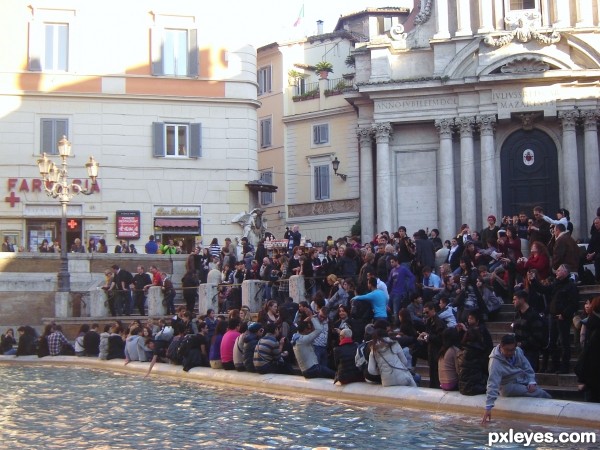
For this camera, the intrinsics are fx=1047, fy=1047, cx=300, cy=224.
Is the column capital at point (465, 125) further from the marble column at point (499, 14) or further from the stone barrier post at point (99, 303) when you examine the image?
the stone barrier post at point (99, 303)

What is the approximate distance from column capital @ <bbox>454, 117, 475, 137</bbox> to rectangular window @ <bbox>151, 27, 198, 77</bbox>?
9779mm

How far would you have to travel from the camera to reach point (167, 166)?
117ft

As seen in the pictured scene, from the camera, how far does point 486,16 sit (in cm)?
3844

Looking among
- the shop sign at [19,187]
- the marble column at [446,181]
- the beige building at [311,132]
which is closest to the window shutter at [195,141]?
the shop sign at [19,187]

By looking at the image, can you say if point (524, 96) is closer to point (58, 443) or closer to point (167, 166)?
point (167, 166)

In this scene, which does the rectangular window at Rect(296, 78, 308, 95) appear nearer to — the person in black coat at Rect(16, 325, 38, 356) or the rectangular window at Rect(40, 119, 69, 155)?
the rectangular window at Rect(40, 119, 69, 155)

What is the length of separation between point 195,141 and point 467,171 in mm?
10009

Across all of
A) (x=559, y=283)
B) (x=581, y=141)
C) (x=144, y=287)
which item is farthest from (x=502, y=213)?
(x=559, y=283)

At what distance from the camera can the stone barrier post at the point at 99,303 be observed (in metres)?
29.1

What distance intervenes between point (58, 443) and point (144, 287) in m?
16.3

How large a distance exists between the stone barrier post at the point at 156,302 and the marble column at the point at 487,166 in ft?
46.8

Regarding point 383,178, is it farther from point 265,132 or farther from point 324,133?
point 265,132

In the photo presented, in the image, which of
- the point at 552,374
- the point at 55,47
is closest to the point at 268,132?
the point at 55,47

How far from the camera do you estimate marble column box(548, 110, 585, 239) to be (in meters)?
37.0
